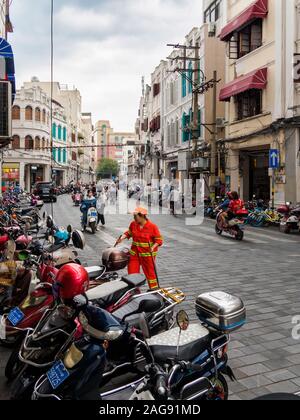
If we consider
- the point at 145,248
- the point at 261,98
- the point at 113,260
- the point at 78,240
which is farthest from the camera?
the point at 261,98

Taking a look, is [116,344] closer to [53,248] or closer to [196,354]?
[196,354]

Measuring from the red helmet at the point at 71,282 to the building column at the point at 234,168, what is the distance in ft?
68.4

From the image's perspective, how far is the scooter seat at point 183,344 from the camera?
10.4 feet

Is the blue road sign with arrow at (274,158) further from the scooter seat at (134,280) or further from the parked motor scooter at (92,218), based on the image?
the scooter seat at (134,280)

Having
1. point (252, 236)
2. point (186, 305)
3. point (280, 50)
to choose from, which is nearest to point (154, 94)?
point (280, 50)

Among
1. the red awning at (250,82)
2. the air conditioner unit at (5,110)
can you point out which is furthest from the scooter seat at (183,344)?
the red awning at (250,82)

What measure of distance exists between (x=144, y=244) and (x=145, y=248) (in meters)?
0.07

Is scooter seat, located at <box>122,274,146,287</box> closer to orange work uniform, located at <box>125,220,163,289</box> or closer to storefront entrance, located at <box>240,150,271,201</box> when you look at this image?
orange work uniform, located at <box>125,220,163,289</box>

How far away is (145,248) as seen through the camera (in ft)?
21.8

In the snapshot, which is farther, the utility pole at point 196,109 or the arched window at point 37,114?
the arched window at point 37,114

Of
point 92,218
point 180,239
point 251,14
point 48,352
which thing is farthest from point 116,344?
point 251,14

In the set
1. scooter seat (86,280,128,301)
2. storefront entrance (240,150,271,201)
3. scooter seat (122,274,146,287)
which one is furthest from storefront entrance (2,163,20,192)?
scooter seat (86,280,128,301)

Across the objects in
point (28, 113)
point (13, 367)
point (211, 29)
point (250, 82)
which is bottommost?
point (13, 367)

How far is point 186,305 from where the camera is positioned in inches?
252
